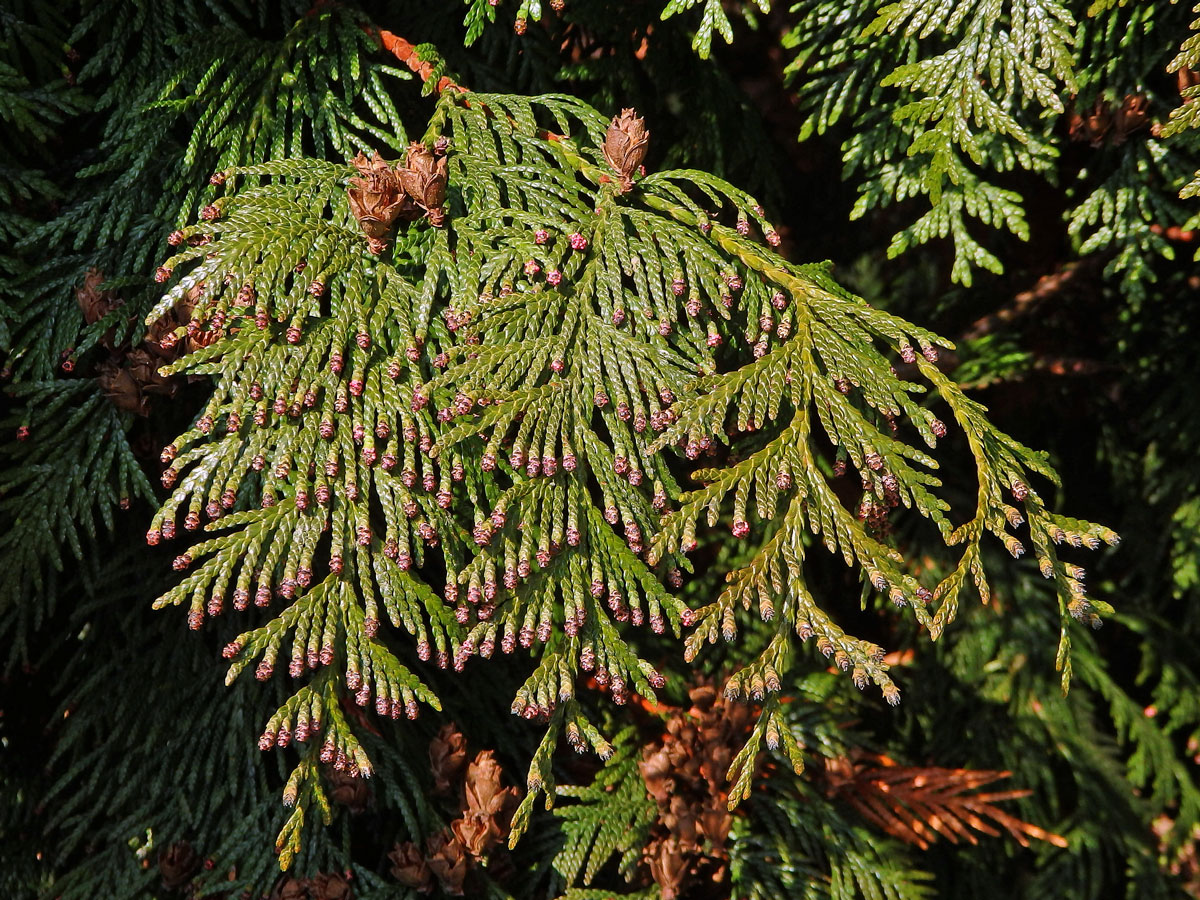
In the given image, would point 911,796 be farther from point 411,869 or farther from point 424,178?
point 424,178

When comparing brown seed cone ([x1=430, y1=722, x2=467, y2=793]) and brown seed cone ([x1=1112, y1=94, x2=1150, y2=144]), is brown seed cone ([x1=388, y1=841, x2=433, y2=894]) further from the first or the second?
brown seed cone ([x1=1112, y1=94, x2=1150, y2=144])

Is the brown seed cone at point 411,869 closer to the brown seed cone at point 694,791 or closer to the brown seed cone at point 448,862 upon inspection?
the brown seed cone at point 448,862

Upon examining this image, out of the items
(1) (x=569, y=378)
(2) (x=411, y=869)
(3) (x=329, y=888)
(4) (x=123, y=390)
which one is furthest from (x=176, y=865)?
(1) (x=569, y=378)

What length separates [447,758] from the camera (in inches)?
67.7

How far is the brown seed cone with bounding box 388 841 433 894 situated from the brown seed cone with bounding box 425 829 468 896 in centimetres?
1

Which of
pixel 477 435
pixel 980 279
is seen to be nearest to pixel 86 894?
pixel 477 435

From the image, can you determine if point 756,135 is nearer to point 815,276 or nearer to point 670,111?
point 670,111

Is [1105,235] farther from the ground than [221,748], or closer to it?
farther from the ground

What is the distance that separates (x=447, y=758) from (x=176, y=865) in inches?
18.2

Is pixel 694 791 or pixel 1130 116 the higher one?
pixel 1130 116

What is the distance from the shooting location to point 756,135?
211cm

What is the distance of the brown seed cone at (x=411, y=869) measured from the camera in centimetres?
165

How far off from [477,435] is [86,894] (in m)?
1.04

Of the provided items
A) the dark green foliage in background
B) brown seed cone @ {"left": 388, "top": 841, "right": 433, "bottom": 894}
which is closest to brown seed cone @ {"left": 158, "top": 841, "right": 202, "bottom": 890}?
the dark green foliage in background
